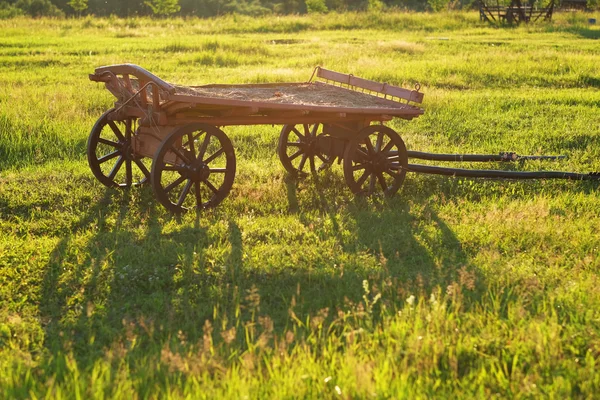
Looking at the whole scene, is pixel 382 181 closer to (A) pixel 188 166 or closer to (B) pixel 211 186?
(B) pixel 211 186

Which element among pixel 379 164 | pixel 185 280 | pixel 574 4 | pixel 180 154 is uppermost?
pixel 574 4

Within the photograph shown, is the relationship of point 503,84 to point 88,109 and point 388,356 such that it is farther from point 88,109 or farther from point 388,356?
point 388,356

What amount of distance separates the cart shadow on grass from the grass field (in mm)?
20

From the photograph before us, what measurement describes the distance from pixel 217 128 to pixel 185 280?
1869mm

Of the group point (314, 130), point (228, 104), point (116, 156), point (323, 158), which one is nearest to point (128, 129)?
point (116, 156)

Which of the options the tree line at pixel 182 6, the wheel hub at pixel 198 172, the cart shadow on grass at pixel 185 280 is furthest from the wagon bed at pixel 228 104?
the tree line at pixel 182 6

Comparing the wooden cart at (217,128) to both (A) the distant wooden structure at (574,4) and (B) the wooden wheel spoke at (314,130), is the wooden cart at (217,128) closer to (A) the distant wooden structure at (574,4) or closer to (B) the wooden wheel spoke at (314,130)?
(B) the wooden wheel spoke at (314,130)

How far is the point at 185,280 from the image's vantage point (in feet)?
18.0

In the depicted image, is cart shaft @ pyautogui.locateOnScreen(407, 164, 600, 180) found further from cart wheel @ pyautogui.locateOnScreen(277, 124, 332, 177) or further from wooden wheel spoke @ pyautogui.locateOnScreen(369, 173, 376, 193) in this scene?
cart wheel @ pyautogui.locateOnScreen(277, 124, 332, 177)

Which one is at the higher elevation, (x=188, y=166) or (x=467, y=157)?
(x=188, y=166)

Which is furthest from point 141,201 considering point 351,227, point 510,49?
point 510,49

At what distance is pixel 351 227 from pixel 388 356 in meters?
2.69

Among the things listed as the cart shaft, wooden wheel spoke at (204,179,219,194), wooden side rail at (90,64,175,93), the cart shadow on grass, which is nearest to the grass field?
the cart shadow on grass

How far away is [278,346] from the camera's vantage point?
447cm
